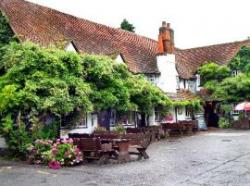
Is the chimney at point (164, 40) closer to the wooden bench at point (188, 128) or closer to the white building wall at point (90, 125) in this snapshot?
the wooden bench at point (188, 128)

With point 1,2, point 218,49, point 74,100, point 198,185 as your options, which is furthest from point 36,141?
point 218,49

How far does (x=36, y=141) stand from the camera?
17703 mm

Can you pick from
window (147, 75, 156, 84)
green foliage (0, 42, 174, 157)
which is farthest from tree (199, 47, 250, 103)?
green foliage (0, 42, 174, 157)

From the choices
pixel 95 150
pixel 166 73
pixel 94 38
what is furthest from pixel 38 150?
pixel 166 73

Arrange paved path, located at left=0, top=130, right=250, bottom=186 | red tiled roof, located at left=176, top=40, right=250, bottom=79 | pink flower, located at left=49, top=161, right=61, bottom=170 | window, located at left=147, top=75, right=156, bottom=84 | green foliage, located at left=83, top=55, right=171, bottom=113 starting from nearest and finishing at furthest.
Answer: paved path, located at left=0, top=130, right=250, bottom=186 → pink flower, located at left=49, top=161, right=61, bottom=170 → green foliage, located at left=83, top=55, right=171, bottom=113 → window, located at left=147, top=75, right=156, bottom=84 → red tiled roof, located at left=176, top=40, right=250, bottom=79

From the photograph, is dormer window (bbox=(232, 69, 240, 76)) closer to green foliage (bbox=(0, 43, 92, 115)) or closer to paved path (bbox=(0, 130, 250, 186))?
paved path (bbox=(0, 130, 250, 186))

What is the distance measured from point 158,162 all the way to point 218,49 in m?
31.0

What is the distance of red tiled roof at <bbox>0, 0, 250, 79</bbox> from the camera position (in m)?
26.3

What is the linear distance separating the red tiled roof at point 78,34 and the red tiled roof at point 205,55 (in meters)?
4.33

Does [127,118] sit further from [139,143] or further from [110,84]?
[139,143]

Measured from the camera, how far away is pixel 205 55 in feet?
150

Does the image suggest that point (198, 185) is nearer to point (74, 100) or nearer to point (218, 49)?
point (74, 100)

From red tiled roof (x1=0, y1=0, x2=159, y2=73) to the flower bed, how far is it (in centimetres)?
772

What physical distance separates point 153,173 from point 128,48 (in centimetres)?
2232
